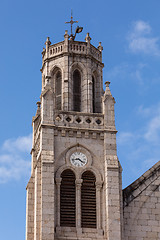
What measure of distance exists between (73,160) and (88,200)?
89.5 inches

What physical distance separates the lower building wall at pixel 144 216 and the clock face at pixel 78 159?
10.9ft

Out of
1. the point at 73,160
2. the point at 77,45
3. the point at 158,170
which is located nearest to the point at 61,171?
the point at 73,160

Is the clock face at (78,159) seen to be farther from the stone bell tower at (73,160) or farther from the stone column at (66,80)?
the stone column at (66,80)

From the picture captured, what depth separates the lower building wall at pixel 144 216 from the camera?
3581 centimetres

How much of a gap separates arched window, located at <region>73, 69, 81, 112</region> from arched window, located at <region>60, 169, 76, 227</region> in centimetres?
430

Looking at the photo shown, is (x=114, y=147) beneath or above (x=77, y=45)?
beneath

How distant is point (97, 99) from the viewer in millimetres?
39438

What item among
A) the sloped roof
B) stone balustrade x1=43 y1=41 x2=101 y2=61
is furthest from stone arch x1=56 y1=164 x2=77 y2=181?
stone balustrade x1=43 y1=41 x2=101 y2=61

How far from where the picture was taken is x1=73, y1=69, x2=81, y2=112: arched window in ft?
127

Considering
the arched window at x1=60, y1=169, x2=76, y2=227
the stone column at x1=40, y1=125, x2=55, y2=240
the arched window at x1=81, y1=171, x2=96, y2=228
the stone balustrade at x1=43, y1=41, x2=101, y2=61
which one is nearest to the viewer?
the stone column at x1=40, y1=125, x2=55, y2=240

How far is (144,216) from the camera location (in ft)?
119

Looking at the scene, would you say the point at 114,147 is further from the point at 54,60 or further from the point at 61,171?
the point at 54,60

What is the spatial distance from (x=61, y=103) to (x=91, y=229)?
761 cm

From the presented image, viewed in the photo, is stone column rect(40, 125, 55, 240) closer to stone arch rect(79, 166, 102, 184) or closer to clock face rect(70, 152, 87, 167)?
clock face rect(70, 152, 87, 167)
